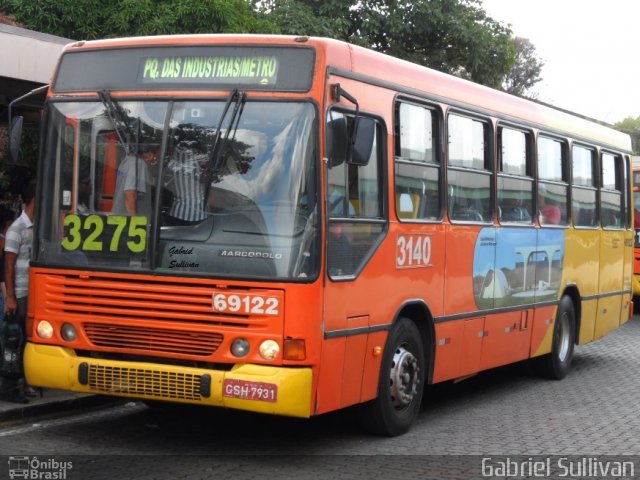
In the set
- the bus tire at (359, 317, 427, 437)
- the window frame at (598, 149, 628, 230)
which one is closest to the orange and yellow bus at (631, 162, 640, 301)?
the window frame at (598, 149, 628, 230)

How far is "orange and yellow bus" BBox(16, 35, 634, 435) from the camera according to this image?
783 centimetres

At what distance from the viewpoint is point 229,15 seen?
68.0 feet

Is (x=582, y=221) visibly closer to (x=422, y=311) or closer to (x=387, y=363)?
(x=422, y=311)

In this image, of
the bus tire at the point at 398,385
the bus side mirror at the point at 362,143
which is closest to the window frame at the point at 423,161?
the bus side mirror at the point at 362,143

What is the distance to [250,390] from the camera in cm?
773

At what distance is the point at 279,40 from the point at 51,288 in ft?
8.08

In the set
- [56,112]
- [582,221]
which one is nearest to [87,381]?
[56,112]

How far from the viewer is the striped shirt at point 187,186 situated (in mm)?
8008

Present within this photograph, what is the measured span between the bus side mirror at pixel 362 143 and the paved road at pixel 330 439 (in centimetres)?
215

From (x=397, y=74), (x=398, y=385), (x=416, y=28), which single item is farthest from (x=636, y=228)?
(x=398, y=385)

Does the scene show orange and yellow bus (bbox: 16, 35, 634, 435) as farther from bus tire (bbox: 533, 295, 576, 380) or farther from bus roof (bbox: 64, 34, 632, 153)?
bus tire (bbox: 533, 295, 576, 380)

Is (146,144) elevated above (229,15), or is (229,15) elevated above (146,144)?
(229,15)

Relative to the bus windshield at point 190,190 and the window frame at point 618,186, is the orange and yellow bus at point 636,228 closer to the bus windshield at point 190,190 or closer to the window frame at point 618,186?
the window frame at point 618,186

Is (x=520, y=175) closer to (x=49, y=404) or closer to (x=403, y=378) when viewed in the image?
(x=403, y=378)
